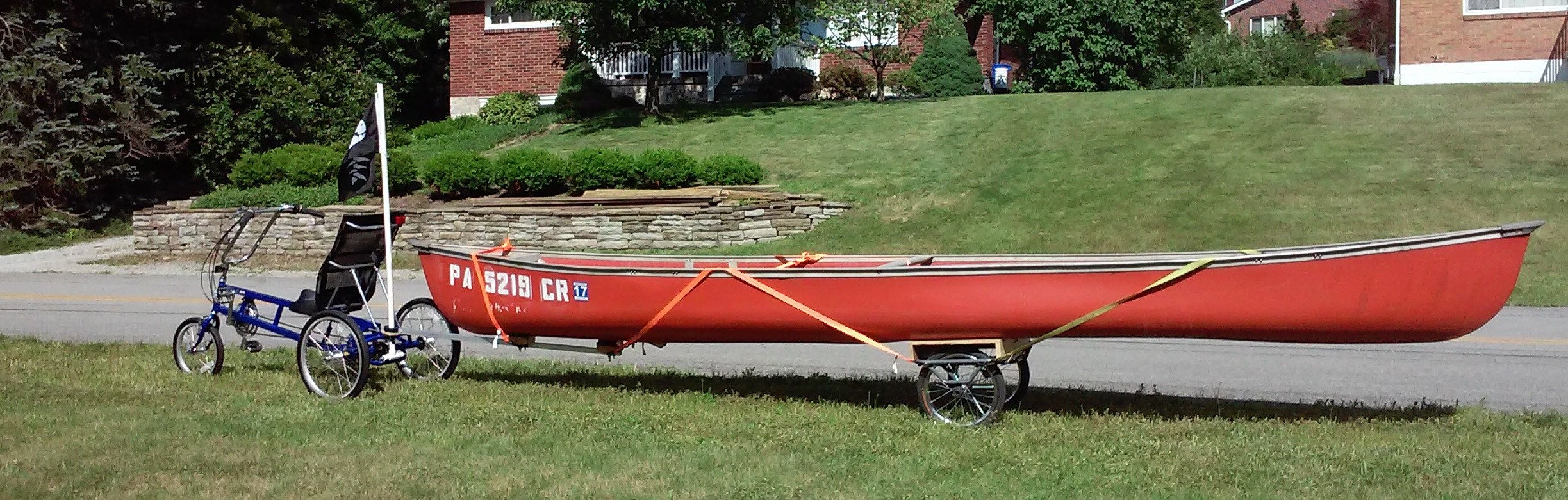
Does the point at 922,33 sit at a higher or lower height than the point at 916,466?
higher

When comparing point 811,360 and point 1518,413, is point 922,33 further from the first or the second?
point 1518,413

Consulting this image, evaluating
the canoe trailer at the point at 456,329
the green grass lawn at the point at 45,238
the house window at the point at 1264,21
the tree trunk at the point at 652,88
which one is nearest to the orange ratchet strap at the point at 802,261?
the canoe trailer at the point at 456,329

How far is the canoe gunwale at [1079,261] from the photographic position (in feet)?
22.8

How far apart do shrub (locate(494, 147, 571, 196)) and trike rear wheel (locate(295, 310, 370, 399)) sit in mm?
12009

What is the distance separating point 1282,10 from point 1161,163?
41.2 metres

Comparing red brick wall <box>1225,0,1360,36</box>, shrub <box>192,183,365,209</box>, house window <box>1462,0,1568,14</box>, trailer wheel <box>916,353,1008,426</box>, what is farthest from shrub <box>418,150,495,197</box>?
red brick wall <box>1225,0,1360,36</box>

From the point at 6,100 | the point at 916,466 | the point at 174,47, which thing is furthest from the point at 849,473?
the point at 174,47

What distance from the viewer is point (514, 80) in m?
31.2

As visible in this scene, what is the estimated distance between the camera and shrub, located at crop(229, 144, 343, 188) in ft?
75.5

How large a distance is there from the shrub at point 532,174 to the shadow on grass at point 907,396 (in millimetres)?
11392

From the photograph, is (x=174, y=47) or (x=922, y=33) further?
(x=922, y=33)

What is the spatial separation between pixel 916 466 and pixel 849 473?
0.34 m

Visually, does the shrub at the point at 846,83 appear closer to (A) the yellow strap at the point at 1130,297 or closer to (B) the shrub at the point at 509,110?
(B) the shrub at the point at 509,110

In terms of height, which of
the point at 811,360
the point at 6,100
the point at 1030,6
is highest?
the point at 1030,6
